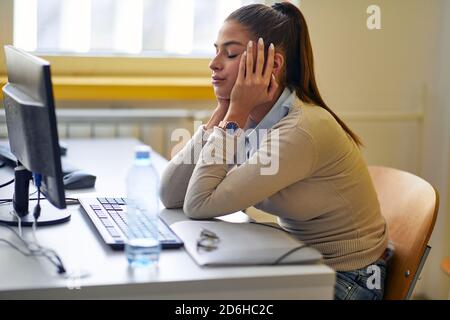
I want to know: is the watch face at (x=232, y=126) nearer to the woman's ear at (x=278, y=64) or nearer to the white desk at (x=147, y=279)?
the woman's ear at (x=278, y=64)

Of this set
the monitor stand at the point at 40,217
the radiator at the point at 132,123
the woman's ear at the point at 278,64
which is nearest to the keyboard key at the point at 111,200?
the monitor stand at the point at 40,217

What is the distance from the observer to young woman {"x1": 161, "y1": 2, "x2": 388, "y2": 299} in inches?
58.7

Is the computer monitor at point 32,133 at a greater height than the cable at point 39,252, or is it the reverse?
the computer monitor at point 32,133

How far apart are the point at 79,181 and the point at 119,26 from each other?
1075mm

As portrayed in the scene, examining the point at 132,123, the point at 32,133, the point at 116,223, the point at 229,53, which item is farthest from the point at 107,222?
the point at 132,123

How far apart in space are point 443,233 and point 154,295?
1963 millimetres

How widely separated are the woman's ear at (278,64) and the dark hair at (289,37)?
0.02 m

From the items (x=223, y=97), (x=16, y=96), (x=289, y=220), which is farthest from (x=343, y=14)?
(x=16, y=96)

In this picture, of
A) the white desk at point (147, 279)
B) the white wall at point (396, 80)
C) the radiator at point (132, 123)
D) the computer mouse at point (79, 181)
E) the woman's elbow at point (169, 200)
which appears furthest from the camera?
the white wall at point (396, 80)

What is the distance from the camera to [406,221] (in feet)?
5.63

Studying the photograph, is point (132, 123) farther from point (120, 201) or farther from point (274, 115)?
point (274, 115)

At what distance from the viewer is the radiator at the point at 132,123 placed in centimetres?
269

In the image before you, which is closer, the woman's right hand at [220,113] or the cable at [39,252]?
the cable at [39,252]
